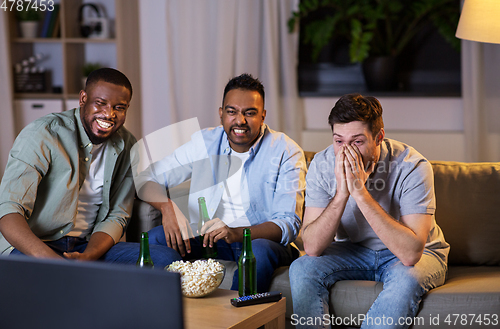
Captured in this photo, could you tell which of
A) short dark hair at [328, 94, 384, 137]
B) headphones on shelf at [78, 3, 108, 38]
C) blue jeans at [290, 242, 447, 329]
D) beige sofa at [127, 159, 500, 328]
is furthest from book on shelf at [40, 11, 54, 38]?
blue jeans at [290, 242, 447, 329]

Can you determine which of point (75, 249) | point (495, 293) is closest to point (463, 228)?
point (495, 293)

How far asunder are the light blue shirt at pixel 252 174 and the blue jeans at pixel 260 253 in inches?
2.8

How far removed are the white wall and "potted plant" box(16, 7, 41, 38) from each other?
216 cm

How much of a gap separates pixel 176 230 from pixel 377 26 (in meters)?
2.32

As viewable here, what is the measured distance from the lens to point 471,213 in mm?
1971

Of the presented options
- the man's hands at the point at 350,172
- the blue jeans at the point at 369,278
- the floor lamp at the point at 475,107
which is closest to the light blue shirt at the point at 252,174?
the blue jeans at the point at 369,278

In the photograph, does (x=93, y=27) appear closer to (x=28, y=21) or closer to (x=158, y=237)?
(x=28, y=21)

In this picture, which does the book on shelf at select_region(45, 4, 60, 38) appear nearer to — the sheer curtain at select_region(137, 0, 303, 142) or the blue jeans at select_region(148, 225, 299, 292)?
the sheer curtain at select_region(137, 0, 303, 142)

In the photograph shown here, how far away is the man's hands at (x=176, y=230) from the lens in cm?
194

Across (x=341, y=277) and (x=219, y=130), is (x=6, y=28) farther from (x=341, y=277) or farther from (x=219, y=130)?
(x=341, y=277)

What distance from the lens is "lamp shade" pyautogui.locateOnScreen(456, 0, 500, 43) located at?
1.99 metres

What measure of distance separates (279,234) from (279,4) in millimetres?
2131

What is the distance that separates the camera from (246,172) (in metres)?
2.08

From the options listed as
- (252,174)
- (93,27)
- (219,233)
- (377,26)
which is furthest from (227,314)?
(93,27)
